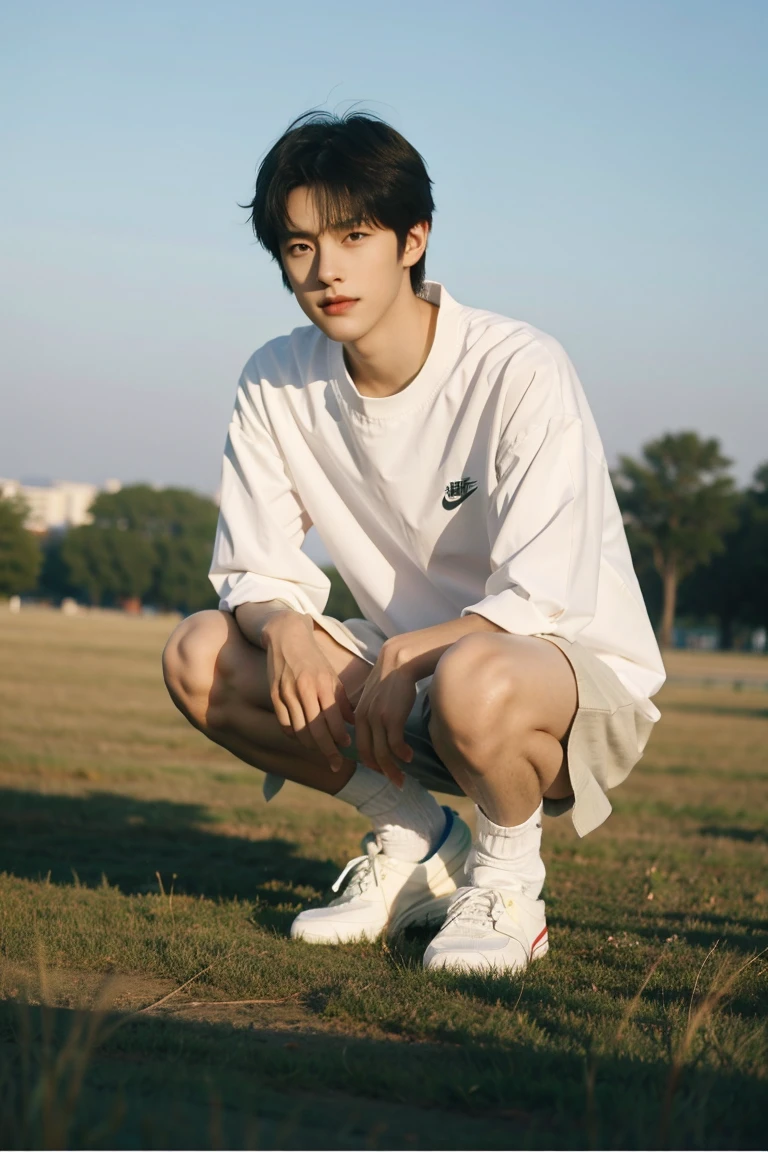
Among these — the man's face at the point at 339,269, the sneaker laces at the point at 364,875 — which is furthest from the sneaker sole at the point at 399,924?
the man's face at the point at 339,269

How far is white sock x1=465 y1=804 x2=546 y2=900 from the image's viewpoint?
3.20m

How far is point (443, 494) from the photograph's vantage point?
355 centimetres

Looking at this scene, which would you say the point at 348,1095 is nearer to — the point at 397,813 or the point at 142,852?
the point at 397,813

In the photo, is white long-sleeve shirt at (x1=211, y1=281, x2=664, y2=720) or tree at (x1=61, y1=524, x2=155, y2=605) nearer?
white long-sleeve shirt at (x1=211, y1=281, x2=664, y2=720)

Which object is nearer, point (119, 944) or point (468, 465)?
point (119, 944)

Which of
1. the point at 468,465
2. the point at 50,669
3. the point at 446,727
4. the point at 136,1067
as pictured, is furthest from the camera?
the point at 50,669

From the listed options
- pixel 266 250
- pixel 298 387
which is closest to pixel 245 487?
pixel 298 387

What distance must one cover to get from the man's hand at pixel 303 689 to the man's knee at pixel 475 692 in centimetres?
37

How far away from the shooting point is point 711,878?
207 inches

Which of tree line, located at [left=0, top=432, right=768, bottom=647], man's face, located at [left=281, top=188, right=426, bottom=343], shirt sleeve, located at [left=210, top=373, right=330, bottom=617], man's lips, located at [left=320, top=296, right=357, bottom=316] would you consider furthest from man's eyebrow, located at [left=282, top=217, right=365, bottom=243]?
tree line, located at [left=0, top=432, right=768, bottom=647]

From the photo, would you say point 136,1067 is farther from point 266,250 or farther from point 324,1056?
point 266,250

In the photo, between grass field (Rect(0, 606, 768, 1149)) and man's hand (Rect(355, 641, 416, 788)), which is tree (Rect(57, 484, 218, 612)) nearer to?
grass field (Rect(0, 606, 768, 1149))

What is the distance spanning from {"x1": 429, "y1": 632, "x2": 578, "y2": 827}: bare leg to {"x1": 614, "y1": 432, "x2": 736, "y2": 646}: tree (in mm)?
71501

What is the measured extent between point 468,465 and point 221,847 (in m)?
2.59
